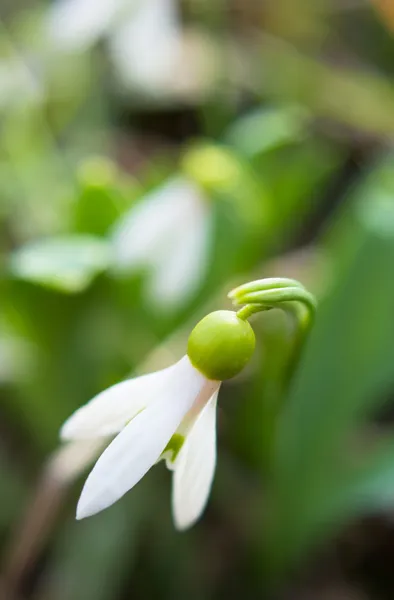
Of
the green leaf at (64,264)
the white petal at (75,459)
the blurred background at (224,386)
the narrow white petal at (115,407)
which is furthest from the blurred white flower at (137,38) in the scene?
the narrow white petal at (115,407)

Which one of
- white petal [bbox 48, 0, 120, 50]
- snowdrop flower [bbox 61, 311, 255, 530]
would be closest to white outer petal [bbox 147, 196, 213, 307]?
snowdrop flower [bbox 61, 311, 255, 530]

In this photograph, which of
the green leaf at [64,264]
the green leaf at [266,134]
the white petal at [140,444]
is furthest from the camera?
the green leaf at [266,134]

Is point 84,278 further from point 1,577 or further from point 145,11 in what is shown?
point 145,11

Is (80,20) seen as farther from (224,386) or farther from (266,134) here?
(224,386)

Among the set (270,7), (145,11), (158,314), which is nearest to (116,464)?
(158,314)

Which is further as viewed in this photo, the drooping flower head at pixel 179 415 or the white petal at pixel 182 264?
the white petal at pixel 182 264

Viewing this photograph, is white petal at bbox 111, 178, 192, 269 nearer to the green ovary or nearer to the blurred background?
the blurred background

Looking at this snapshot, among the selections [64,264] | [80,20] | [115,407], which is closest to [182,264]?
[64,264]

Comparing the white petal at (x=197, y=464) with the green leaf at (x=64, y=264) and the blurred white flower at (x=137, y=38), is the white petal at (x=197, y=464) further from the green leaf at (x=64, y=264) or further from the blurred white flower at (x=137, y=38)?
the blurred white flower at (x=137, y=38)

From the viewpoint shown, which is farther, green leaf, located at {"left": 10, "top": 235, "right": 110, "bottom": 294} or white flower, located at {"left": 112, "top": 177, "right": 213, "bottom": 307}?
white flower, located at {"left": 112, "top": 177, "right": 213, "bottom": 307}
